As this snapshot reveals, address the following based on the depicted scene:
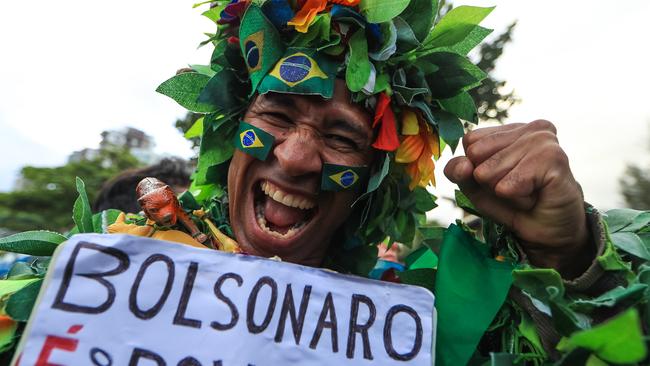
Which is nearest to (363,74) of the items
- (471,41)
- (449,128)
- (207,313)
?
(449,128)

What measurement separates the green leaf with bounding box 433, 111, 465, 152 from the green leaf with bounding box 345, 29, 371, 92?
1.10 feet

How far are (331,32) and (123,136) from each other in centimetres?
999

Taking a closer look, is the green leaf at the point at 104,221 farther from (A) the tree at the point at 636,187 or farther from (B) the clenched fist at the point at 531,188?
→ (A) the tree at the point at 636,187

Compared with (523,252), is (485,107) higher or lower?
higher

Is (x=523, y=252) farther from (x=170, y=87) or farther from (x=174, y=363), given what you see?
→ (x=170, y=87)

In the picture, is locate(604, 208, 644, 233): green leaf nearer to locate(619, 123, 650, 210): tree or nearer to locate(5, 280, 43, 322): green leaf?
locate(5, 280, 43, 322): green leaf

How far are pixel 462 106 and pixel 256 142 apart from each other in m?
0.73

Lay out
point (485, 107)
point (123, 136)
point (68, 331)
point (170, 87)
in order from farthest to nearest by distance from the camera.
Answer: point (123, 136) → point (485, 107) → point (170, 87) → point (68, 331)

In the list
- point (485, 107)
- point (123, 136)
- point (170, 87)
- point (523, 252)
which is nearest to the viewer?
point (523, 252)

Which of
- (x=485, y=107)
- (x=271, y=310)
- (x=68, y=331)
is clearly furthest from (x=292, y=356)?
(x=485, y=107)

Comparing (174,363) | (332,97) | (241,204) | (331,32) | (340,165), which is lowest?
(174,363)

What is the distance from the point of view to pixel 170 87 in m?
1.71

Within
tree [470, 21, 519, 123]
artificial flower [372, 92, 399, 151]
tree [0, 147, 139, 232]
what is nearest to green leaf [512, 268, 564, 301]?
artificial flower [372, 92, 399, 151]

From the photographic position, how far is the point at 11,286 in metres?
1.22
